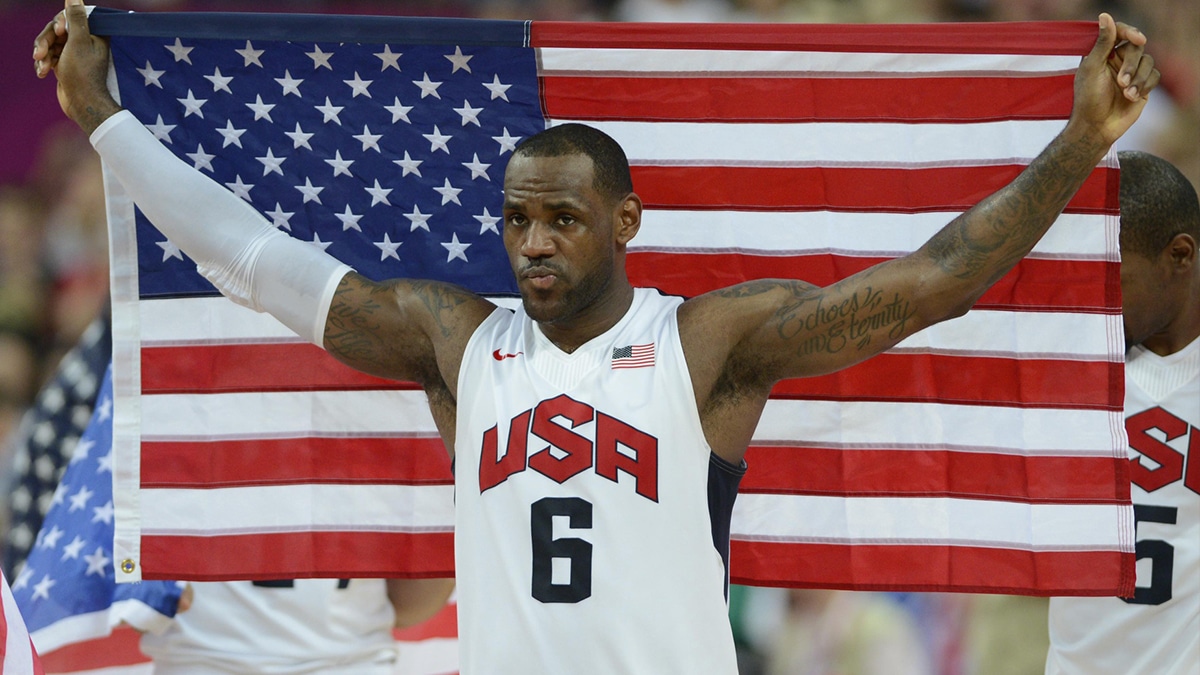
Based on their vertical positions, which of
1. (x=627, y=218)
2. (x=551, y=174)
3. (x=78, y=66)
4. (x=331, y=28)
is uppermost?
(x=331, y=28)

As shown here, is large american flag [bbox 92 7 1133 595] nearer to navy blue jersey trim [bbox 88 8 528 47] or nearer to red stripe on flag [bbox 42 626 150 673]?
navy blue jersey trim [bbox 88 8 528 47]

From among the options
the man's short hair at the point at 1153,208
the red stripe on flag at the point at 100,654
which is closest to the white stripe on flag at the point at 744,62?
the man's short hair at the point at 1153,208

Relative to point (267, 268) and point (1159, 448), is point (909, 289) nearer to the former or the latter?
point (1159, 448)

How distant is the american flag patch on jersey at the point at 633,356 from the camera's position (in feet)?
11.9

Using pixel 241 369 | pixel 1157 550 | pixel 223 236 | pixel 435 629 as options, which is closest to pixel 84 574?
pixel 241 369

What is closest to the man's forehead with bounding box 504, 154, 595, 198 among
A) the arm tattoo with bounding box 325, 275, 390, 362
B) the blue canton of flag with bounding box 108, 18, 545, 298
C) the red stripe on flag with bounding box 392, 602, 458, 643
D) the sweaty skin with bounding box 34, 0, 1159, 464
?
the sweaty skin with bounding box 34, 0, 1159, 464

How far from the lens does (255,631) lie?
522 cm

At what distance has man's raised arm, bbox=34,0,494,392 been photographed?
3.88 meters

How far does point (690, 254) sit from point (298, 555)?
1608mm

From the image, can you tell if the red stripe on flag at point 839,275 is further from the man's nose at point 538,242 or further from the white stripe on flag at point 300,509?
the white stripe on flag at point 300,509

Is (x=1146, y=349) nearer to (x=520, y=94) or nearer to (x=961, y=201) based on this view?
(x=961, y=201)

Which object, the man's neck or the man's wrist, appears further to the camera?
the man's wrist

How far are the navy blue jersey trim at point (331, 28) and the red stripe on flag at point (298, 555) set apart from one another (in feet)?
5.22

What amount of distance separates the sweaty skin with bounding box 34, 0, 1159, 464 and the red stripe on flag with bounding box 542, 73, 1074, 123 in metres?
0.56
